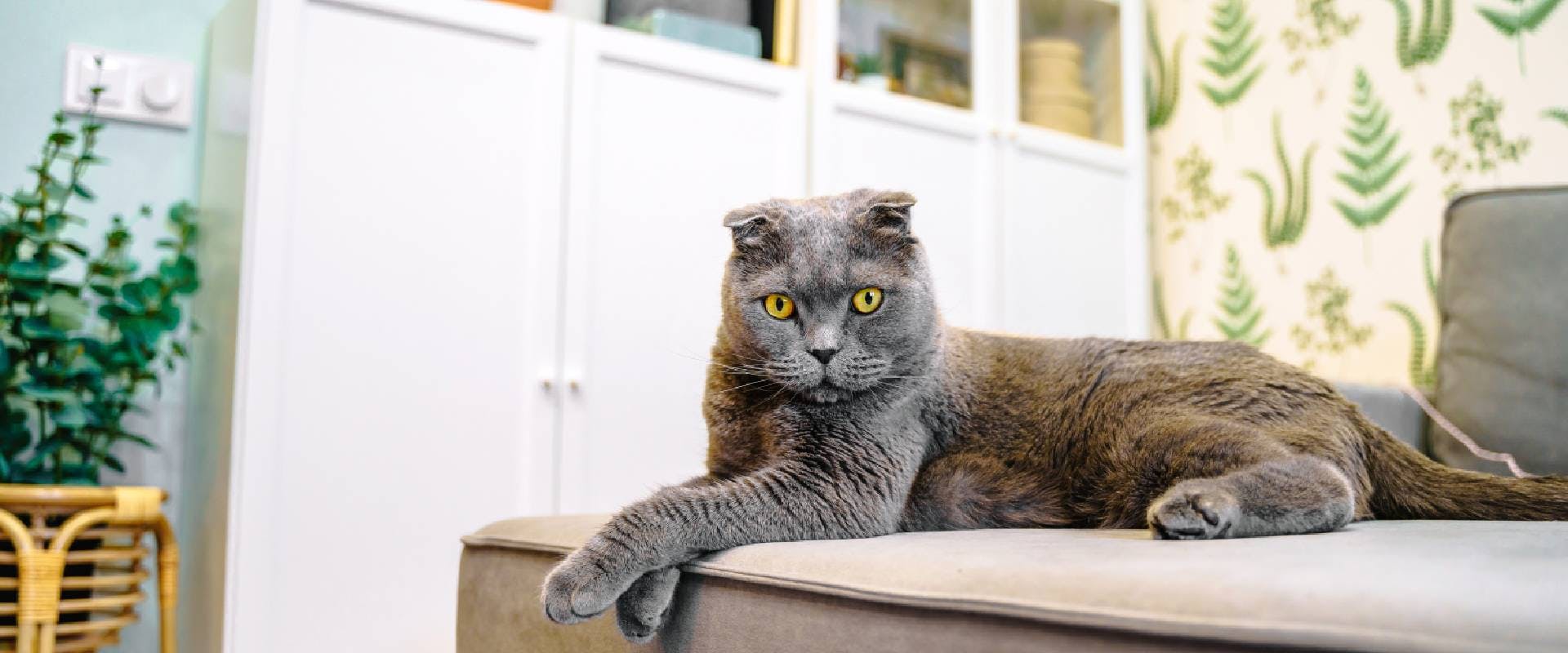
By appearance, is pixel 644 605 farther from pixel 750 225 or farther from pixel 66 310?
pixel 66 310

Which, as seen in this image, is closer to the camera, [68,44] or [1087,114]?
[68,44]

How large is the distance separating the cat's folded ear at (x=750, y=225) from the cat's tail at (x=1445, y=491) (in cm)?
67

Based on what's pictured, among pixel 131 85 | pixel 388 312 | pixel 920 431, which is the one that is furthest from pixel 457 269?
pixel 920 431

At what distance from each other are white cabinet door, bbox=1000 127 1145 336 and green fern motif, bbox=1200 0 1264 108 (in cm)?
30

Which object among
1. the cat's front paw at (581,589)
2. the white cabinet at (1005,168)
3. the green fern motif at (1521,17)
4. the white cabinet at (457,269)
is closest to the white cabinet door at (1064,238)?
the white cabinet at (1005,168)

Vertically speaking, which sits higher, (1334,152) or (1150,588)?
(1334,152)

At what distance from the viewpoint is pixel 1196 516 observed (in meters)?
0.90

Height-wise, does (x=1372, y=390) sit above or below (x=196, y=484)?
above

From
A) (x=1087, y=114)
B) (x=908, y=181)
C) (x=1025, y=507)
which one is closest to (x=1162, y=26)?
(x=1087, y=114)

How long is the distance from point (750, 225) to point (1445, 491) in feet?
2.50

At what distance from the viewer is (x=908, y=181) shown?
2.56m

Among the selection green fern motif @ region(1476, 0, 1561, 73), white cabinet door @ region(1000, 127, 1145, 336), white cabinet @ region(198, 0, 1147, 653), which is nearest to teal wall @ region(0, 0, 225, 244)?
white cabinet @ region(198, 0, 1147, 653)

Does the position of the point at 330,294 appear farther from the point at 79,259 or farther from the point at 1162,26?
the point at 1162,26

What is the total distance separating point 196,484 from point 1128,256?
7.27 ft
